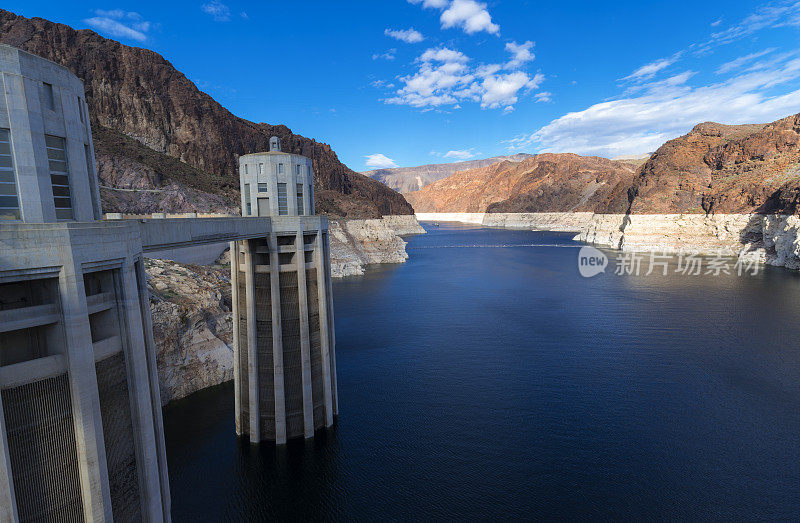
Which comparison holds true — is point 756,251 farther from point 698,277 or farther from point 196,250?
point 196,250

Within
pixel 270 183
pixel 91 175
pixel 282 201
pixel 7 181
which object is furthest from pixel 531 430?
pixel 7 181

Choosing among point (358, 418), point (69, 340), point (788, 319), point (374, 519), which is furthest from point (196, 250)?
point (788, 319)

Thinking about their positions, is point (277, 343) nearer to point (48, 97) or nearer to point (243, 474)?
point (243, 474)

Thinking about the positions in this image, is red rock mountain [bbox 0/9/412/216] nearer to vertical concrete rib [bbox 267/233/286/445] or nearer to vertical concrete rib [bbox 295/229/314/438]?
vertical concrete rib [bbox 267/233/286/445]

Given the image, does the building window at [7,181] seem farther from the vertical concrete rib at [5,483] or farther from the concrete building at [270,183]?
the concrete building at [270,183]

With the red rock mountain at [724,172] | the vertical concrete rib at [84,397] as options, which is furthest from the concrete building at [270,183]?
the red rock mountain at [724,172]
